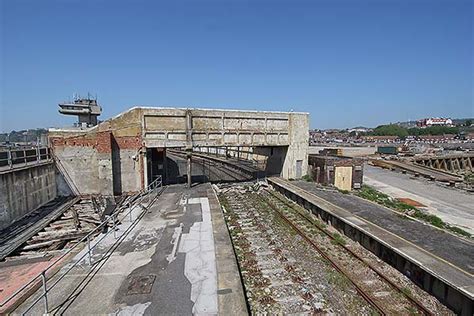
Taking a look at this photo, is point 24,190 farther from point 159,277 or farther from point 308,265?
point 308,265

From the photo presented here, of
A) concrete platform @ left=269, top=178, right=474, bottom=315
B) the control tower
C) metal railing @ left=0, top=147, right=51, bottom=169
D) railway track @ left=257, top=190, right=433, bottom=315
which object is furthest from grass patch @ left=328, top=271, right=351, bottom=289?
the control tower

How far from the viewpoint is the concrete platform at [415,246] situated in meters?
7.08

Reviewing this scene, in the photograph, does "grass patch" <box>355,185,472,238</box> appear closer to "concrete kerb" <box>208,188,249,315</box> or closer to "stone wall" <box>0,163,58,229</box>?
"concrete kerb" <box>208,188,249,315</box>

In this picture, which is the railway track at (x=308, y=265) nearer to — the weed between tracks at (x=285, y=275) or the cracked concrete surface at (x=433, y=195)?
the weed between tracks at (x=285, y=275)

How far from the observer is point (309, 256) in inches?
399

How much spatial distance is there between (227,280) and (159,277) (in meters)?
1.80

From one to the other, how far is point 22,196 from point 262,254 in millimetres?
12786

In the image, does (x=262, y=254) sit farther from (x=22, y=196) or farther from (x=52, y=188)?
(x=52, y=188)

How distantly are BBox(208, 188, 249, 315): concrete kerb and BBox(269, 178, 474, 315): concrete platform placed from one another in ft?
17.0

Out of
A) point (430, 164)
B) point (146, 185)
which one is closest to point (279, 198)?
point (146, 185)

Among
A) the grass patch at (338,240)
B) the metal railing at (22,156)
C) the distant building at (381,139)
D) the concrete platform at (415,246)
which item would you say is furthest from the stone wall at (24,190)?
the distant building at (381,139)

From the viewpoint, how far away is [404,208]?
54.9 feet

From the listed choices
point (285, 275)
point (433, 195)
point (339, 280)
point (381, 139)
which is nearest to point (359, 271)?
point (339, 280)

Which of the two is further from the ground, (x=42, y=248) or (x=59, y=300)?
(x=59, y=300)
